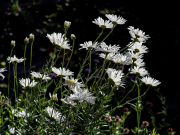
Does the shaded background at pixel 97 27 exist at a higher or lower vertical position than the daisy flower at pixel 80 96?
higher

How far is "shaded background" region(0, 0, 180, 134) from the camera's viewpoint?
3.53 metres

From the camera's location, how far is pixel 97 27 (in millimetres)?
4008

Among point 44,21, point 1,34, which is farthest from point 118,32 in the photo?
point 1,34

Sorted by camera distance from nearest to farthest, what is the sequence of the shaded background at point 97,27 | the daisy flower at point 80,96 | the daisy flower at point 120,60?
the daisy flower at point 80,96 < the daisy flower at point 120,60 < the shaded background at point 97,27

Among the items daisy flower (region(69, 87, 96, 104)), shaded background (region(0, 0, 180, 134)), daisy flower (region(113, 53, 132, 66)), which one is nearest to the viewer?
daisy flower (region(69, 87, 96, 104))

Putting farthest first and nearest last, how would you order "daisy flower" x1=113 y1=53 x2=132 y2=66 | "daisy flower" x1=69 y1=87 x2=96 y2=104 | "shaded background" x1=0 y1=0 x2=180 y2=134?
"shaded background" x1=0 y1=0 x2=180 y2=134, "daisy flower" x1=113 y1=53 x2=132 y2=66, "daisy flower" x1=69 y1=87 x2=96 y2=104

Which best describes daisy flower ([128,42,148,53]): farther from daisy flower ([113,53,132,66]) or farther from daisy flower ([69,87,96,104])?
daisy flower ([69,87,96,104])

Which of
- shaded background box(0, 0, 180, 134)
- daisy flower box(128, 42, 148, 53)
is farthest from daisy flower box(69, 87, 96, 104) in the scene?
shaded background box(0, 0, 180, 134)

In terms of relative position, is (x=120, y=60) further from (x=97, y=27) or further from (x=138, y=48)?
(x=97, y=27)

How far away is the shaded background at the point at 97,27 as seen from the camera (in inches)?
139

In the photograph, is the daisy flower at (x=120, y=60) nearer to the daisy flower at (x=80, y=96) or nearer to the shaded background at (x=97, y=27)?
the daisy flower at (x=80, y=96)

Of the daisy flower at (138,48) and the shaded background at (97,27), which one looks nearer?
the daisy flower at (138,48)

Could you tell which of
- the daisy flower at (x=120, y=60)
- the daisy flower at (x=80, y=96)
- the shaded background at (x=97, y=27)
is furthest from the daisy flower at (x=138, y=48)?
the shaded background at (x=97, y=27)

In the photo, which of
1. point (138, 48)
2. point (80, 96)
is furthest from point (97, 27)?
point (80, 96)
